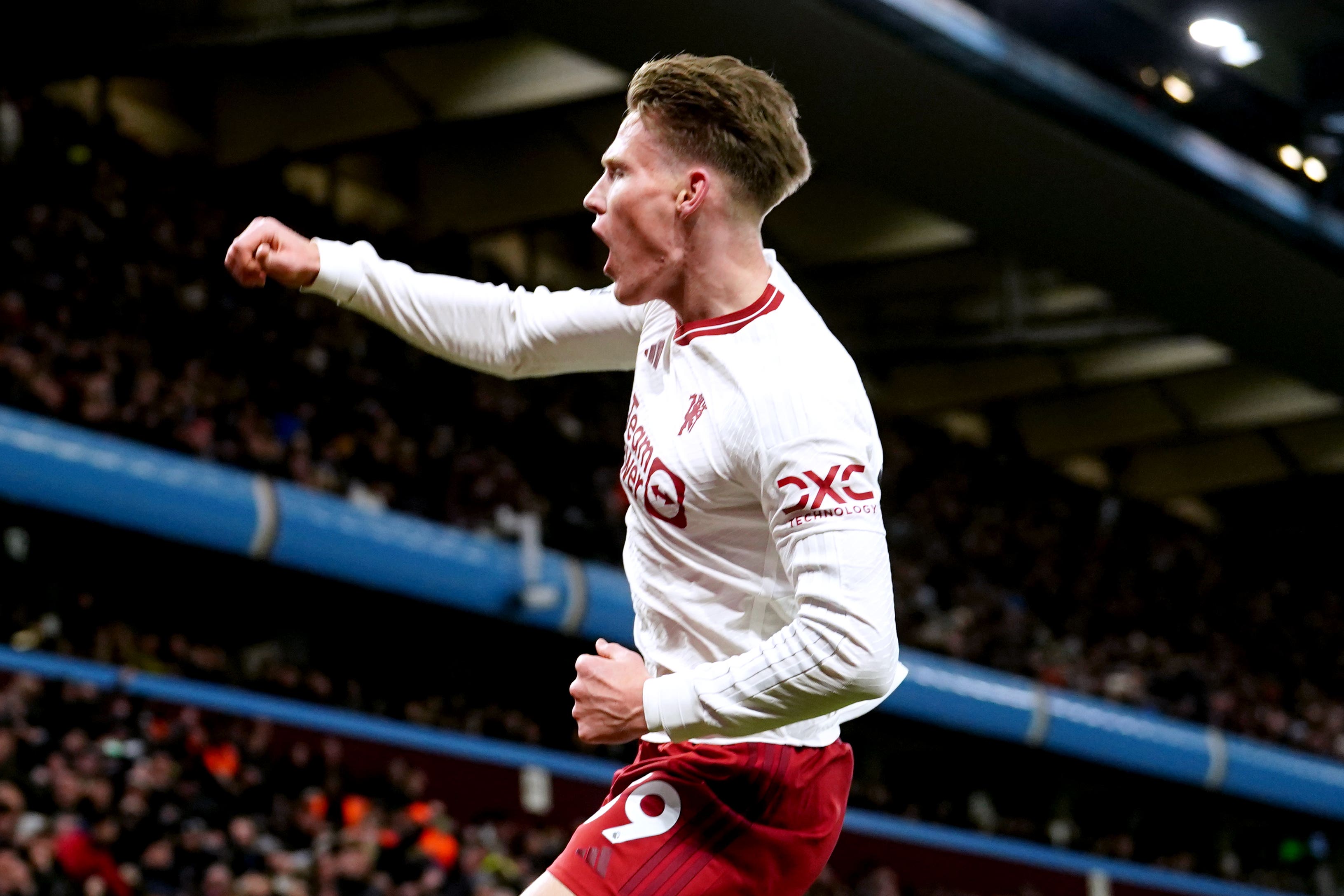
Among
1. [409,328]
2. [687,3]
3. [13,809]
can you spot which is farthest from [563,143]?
[409,328]

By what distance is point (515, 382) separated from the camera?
784 inches

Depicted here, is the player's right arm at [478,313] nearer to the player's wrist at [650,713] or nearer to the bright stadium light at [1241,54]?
the player's wrist at [650,713]

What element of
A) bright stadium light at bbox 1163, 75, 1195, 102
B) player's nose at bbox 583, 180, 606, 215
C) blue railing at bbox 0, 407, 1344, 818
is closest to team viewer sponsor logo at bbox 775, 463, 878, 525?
player's nose at bbox 583, 180, 606, 215

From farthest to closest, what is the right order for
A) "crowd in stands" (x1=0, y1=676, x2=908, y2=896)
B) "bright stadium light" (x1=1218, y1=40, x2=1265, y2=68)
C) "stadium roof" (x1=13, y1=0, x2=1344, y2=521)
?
"bright stadium light" (x1=1218, y1=40, x2=1265, y2=68) < "stadium roof" (x1=13, y1=0, x2=1344, y2=521) < "crowd in stands" (x1=0, y1=676, x2=908, y2=896)

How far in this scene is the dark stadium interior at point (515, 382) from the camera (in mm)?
12586

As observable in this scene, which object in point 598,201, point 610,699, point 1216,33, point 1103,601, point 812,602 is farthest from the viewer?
point 1103,601

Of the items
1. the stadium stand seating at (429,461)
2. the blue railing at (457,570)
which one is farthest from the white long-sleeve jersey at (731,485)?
the blue railing at (457,570)

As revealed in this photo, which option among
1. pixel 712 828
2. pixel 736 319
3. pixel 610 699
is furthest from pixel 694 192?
pixel 712 828

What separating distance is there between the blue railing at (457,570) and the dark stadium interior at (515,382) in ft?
1.75

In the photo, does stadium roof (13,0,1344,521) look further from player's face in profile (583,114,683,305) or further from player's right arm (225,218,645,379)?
player's face in profile (583,114,683,305)

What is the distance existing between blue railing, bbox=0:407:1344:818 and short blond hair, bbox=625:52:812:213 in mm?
7989

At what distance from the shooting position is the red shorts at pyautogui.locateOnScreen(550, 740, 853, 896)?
299cm

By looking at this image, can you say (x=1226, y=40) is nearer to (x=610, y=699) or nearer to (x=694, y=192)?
(x=694, y=192)

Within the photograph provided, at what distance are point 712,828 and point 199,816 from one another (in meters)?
8.45
